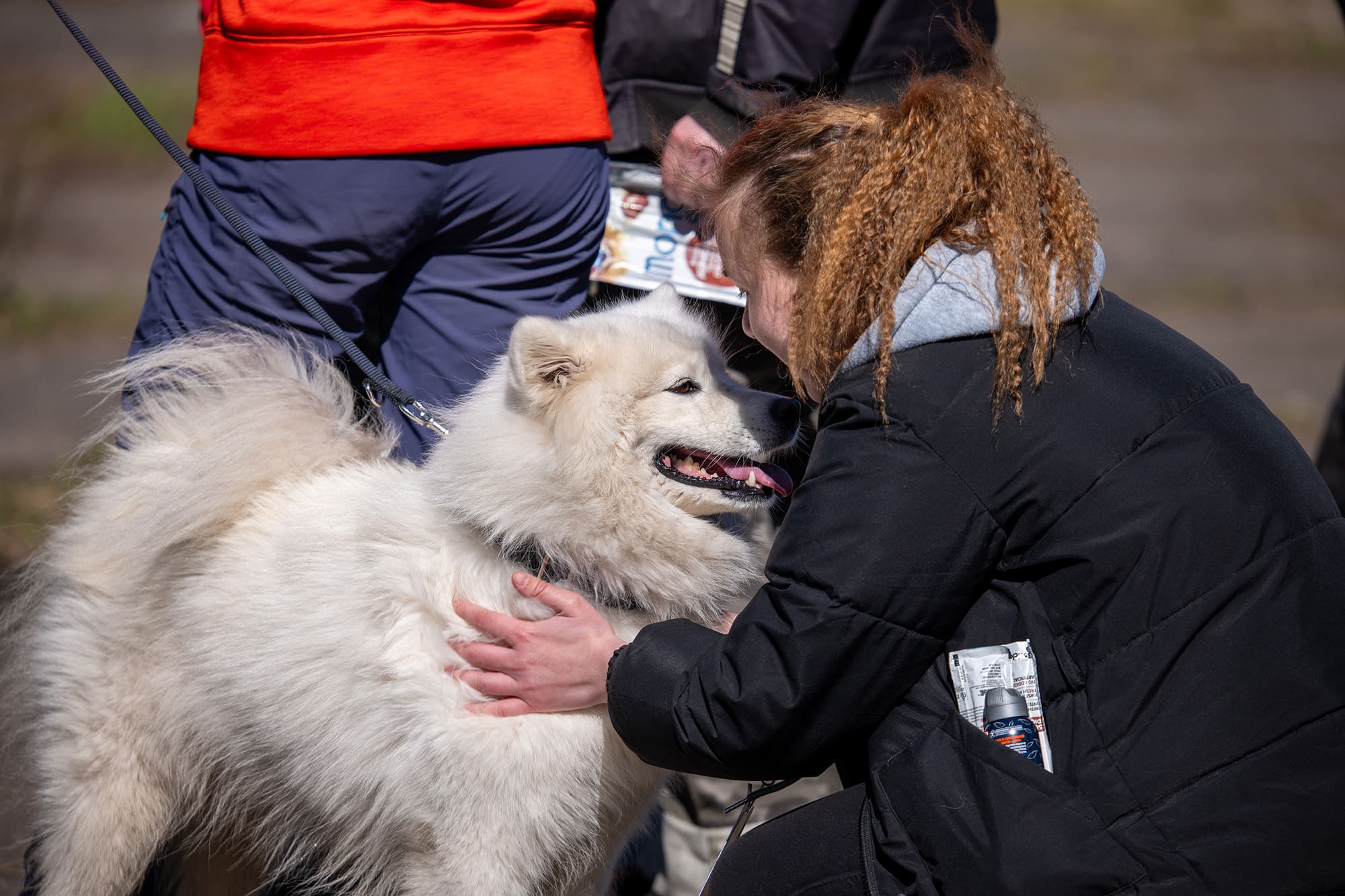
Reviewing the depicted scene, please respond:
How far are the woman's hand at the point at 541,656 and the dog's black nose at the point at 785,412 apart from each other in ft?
1.87

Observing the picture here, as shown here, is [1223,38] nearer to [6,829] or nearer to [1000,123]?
[1000,123]

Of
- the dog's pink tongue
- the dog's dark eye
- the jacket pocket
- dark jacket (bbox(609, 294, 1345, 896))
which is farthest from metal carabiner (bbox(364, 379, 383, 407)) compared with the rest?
the jacket pocket

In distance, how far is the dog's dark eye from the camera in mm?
2176

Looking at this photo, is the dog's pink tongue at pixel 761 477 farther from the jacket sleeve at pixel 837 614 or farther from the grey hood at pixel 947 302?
the grey hood at pixel 947 302

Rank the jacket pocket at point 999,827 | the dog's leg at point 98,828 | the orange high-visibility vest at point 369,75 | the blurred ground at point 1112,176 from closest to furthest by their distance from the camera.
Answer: the jacket pocket at point 999,827
the orange high-visibility vest at point 369,75
the dog's leg at point 98,828
the blurred ground at point 1112,176

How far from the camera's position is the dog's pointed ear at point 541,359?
199 cm

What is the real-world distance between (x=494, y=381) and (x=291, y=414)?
0.50m

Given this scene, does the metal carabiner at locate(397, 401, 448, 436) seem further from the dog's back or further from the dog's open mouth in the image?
the dog's open mouth

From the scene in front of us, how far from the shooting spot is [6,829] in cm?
311

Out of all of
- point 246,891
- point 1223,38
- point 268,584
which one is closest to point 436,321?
point 268,584

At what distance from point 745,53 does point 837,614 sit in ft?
5.74

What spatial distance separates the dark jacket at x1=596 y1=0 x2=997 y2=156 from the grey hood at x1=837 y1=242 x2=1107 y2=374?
112 cm

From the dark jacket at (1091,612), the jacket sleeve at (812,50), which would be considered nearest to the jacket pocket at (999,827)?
the dark jacket at (1091,612)

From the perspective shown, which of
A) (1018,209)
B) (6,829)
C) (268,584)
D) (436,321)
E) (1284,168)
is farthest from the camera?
(1284,168)
